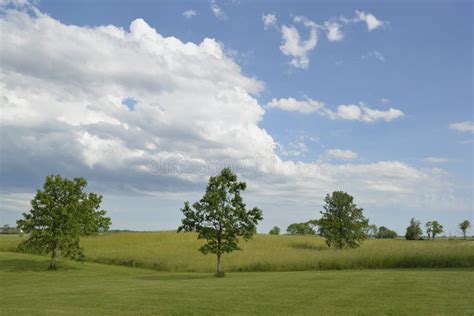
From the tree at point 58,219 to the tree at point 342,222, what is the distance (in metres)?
37.2

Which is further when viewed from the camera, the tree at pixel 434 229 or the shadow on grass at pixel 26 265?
the tree at pixel 434 229

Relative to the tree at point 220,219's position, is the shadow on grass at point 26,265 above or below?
below

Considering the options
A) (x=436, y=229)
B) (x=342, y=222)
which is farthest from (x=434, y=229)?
(x=342, y=222)

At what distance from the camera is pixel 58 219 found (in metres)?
46.6

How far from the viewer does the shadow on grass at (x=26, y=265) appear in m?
45.3

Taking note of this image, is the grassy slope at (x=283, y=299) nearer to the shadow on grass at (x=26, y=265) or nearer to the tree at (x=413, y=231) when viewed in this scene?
the shadow on grass at (x=26, y=265)

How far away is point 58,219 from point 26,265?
23.2 ft

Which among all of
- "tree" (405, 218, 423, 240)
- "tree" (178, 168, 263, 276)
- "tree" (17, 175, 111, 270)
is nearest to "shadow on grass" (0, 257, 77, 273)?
"tree" (17, 175, 111, 270)

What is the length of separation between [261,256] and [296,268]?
15.8ft

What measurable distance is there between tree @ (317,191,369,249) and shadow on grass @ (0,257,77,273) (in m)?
39.2

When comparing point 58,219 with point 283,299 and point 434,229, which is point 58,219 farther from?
point 434,229

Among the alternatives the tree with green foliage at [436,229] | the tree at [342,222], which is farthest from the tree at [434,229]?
the tree at [342,222]

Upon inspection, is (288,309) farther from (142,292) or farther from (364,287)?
(142,292)

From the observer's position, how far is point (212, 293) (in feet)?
74.6
